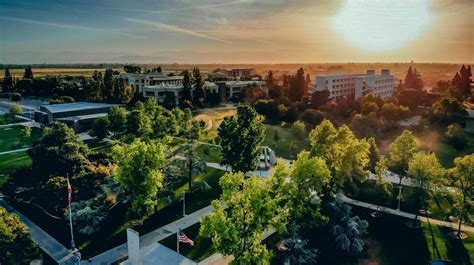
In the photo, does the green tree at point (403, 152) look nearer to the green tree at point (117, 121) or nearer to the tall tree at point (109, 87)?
the green tree at point (117, 121)

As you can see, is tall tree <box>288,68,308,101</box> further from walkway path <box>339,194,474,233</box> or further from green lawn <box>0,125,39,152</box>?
green lawn <box>0,125,39,152</box>

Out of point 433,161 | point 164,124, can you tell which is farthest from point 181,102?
point 433,161

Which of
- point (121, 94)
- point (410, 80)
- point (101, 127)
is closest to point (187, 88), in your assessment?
point (121, 94)

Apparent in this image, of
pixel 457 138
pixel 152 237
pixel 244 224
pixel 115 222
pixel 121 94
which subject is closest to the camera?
pixel 244 224

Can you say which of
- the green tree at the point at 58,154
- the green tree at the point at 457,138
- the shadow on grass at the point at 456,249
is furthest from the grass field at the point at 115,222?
the green tree at the point at 457,138

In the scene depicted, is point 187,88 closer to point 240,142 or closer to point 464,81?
point 240,142

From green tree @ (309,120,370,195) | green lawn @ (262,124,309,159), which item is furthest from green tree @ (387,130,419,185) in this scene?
green lawn @ (262,124,309,159)
